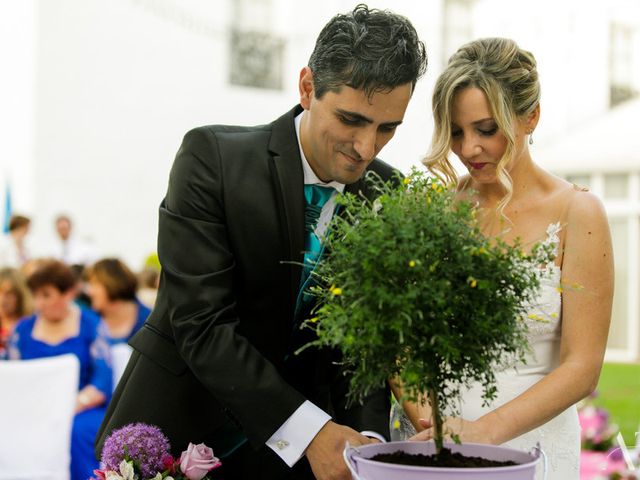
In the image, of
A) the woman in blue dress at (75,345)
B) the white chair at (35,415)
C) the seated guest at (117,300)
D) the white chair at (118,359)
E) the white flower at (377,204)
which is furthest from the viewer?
the seated guest at (117,300)

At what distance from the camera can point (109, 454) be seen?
2037 millimetres

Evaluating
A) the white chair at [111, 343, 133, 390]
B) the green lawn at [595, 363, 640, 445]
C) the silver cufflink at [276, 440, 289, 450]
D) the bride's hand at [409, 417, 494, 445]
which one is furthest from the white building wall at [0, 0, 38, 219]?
the bride's hand at [409, 417, 494, 445]

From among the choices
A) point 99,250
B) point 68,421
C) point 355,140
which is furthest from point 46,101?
point 355,140

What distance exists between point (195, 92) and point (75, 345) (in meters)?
7.57

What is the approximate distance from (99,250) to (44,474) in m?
7.07

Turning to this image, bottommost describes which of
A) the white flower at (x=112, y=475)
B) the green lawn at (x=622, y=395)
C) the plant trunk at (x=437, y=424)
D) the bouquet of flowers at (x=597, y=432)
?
the green lawn at (x=622, y=395)

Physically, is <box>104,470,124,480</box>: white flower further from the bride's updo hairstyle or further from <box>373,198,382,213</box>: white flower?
the bride's updo hairstyle

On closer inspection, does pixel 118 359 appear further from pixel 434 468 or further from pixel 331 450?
pixel 434 468

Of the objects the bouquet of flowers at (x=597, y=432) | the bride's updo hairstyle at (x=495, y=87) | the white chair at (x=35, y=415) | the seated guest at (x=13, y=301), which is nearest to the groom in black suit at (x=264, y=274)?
the bride's updo hairstyle at (x=495, y=87)

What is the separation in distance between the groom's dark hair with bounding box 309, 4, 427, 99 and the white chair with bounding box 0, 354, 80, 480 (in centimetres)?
314

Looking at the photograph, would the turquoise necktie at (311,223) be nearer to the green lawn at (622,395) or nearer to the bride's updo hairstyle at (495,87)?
the bride's updo hairstyle at (495,87)

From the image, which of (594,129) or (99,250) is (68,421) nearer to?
(99,250)

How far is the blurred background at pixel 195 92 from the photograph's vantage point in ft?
37.8

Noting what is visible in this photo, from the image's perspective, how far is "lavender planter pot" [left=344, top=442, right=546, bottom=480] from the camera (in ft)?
5.15
